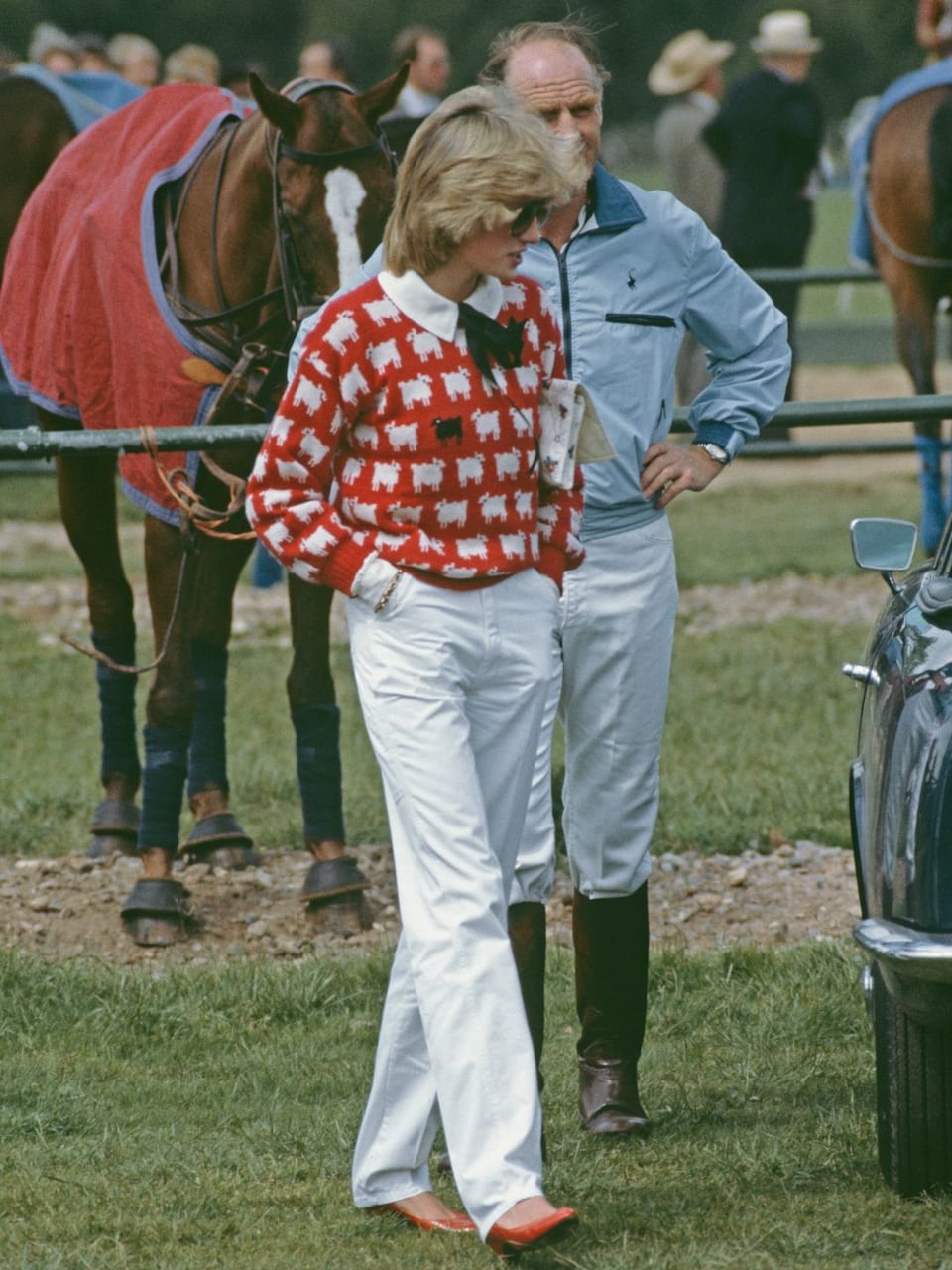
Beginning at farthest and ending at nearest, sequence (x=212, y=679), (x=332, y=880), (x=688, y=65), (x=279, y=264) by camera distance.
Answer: (x=688, y=65) → (x=212, y=679) → (x=332, y=880) → (x=279, y=264)

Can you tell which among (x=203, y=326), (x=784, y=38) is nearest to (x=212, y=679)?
(x=203, y=326)

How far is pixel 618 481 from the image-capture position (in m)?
4.50

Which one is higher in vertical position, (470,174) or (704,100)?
(704,100)

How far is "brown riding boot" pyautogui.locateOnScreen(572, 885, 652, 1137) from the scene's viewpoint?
15.5 feet

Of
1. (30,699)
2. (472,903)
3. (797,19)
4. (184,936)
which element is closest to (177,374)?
(184,936)

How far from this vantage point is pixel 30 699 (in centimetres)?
995

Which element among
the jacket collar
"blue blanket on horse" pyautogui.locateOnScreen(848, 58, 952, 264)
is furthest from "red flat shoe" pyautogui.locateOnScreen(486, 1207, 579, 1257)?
"blue blanket on horse" pyautogui.locateOnScreen(848, 58, 952, 264)

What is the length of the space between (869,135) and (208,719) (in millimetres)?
Answer: 6964

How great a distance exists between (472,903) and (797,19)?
12.9 metres

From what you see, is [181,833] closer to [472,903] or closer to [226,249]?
[226,249]

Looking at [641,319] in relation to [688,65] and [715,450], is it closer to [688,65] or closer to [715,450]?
[715,450]

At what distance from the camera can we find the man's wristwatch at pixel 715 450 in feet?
15.3

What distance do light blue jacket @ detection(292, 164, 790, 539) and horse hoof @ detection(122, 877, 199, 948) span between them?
228 cm

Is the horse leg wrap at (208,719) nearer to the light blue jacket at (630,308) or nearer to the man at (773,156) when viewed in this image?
the light blue jacket at (630,308)
